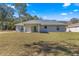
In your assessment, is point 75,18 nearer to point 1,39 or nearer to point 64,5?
point 64,5

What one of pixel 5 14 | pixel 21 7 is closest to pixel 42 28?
pixel 21 7

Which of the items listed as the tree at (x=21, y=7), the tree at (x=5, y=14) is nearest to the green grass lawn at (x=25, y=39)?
the tree at (x=5, y=14)

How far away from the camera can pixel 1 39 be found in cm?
1581

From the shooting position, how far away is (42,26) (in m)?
16.0

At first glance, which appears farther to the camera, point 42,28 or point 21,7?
point 42,28

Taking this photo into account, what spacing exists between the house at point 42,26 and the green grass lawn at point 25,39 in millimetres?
109

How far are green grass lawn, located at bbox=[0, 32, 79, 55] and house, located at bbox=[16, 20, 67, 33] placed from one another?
0.11m

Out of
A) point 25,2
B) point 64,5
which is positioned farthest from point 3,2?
point 64,5

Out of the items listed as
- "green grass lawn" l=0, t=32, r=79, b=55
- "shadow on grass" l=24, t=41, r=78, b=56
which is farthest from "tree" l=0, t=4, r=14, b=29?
"shadow on grass" l=24, t=41, r=78, b=56

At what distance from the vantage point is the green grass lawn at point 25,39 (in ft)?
51.6

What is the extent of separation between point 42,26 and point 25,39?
0.54 meters

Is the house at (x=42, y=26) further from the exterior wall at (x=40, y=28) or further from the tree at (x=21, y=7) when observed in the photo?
the tree at (x=21, y=7)

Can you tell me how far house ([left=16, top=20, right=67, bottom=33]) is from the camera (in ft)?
51.8

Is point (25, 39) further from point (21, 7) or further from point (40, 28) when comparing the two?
point (21, 7)
